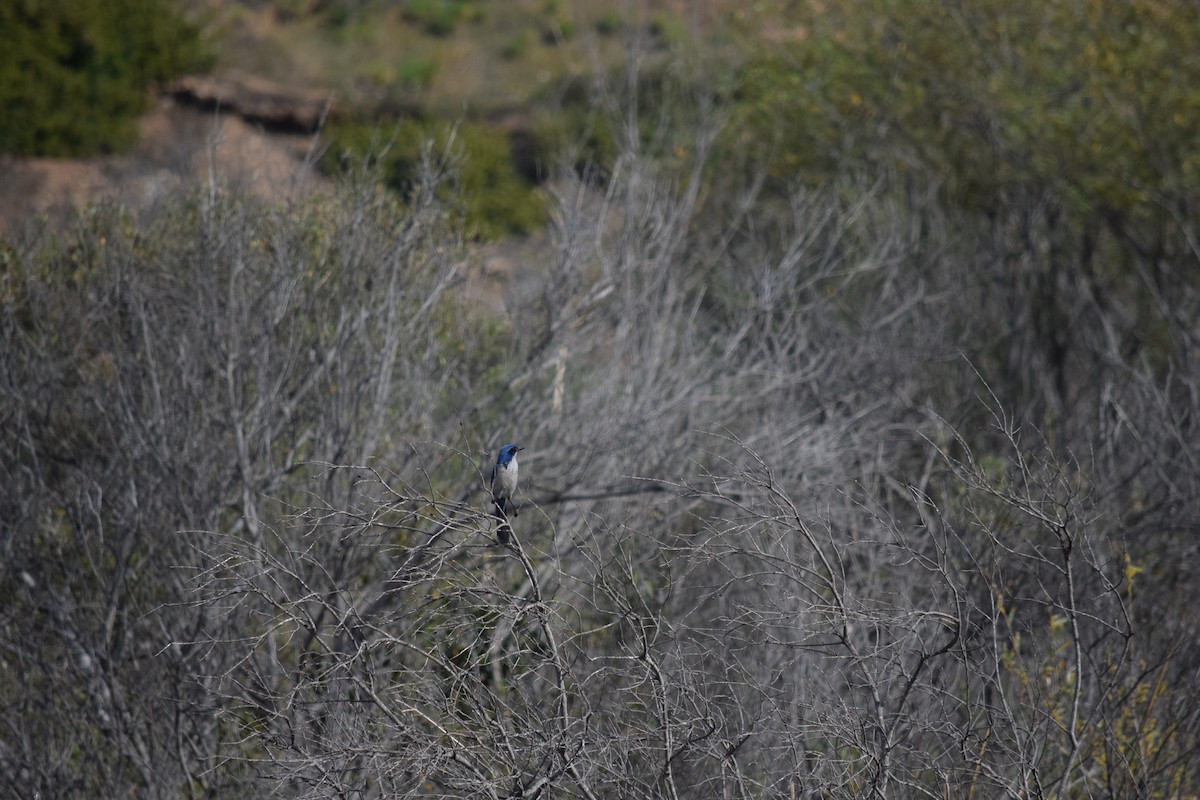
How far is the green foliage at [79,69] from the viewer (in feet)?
67.4

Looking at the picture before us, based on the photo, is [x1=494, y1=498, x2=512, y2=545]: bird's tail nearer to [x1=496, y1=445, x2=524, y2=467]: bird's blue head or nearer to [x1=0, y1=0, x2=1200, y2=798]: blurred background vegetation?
[x1=0, y1=0, x2=1200, y2=798]: blurred background vegetation

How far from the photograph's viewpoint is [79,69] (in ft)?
72.5

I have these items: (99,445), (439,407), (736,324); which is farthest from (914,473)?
(99,445)

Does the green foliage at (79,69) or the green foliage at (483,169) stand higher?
the green foliage at (79,69)

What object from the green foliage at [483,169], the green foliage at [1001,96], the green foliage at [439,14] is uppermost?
the green foliage at [1001,96]

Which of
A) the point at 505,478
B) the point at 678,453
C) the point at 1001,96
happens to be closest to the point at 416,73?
the point at 1001,96

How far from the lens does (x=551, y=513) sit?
387 inches

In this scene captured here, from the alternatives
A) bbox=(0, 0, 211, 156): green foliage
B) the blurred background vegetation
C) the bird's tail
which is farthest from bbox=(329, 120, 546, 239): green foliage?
the bird's tail

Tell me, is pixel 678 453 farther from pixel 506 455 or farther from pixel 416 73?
pixel 416 73

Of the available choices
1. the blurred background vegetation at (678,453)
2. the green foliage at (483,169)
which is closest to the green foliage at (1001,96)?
the blurred background vegetation at (678,453)

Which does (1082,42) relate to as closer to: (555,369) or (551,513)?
(555,369)

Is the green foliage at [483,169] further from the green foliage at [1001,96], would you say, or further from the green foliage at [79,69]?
the green foliage at [1001,96]

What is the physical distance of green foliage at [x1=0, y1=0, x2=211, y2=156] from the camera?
2055 cm

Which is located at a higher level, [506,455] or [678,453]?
[506,455]
